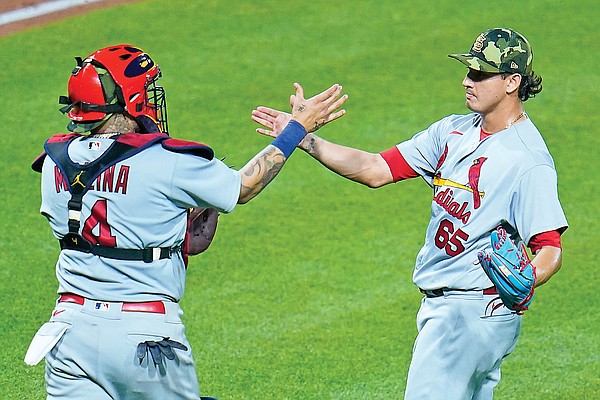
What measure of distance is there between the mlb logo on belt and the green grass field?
6.11ft

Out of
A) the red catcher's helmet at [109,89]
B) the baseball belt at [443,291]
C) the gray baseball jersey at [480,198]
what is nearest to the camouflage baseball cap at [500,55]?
the gray baseball jersey at [480,198]

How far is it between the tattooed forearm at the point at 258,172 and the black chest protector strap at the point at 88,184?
37 cm

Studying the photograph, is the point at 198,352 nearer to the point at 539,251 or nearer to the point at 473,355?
the point at 473,355

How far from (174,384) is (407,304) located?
9.35 feet

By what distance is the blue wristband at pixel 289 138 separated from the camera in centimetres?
425

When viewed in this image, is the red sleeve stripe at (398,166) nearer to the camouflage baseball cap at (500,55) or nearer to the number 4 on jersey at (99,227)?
the camouflage baseball cap at (500,55)

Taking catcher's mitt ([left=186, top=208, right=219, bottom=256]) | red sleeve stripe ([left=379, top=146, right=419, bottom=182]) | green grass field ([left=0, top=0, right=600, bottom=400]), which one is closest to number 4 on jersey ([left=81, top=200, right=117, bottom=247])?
catcher's mitt ([left=186, top=208, right=219, bottom=256])

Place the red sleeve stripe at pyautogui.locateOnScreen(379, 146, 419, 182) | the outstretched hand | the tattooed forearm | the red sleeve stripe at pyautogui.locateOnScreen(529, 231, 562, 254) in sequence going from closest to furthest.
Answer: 1. the tattooed forearm
2. the red sleeve stripe at pyautogui.locateOnScreen(529, 231, 562, 254)
3. the outstretched hand
4. the red sleeve stripe at pyautogui.locateOnScreen(379, 146, 419, 182)

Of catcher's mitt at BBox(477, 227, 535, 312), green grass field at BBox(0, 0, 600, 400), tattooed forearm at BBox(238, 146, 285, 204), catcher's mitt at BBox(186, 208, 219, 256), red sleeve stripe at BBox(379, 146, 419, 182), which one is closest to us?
catcher's mitt at BBox(477, 227, 535, 312)

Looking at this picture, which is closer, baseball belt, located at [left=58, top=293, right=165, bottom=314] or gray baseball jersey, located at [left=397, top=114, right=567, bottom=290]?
baseball belt, located at [left=58, top=293, right=165, bottom=314]

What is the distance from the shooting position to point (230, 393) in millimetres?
5629

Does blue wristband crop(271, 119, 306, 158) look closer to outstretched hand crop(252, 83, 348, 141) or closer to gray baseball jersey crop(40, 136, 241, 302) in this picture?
outstretched hand crop(252, 83, 348, 141)

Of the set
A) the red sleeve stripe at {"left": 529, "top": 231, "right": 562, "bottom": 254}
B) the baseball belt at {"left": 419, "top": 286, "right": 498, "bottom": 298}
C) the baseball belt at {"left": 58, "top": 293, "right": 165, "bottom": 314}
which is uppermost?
the baseball belt at {"left": 58, "top": 293, "right": 165, "bottom": 314}

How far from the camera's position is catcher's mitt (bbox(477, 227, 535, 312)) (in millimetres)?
3965
